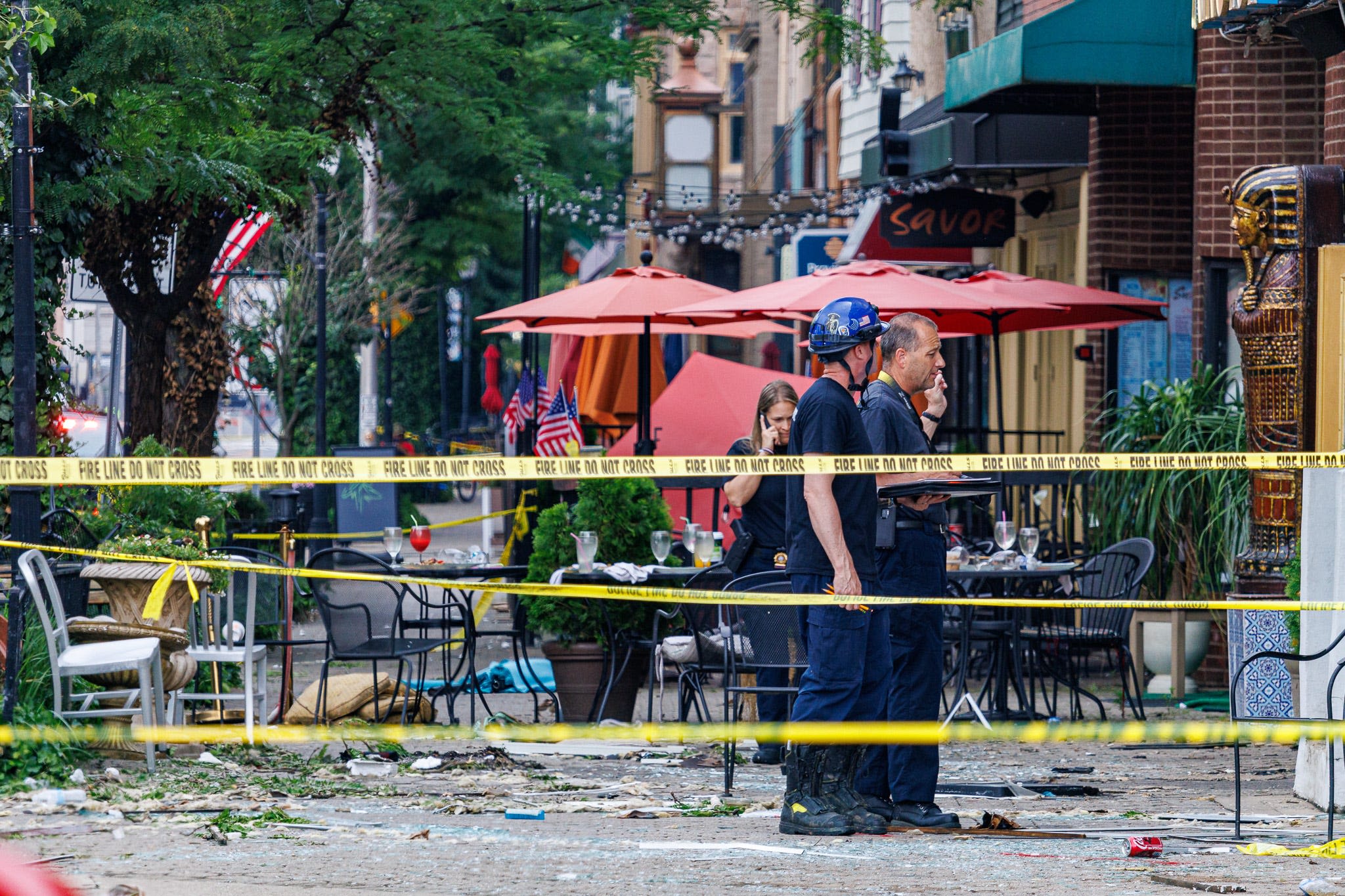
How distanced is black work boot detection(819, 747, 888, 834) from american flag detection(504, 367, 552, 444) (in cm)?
1011

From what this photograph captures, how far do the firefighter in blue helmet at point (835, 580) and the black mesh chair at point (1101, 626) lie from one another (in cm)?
332

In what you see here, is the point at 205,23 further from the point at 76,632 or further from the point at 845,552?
the point at 845,552

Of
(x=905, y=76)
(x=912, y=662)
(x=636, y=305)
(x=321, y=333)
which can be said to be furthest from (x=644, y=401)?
(x=321, y=333)

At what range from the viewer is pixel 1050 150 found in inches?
615

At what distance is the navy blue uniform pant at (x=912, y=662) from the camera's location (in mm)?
7188

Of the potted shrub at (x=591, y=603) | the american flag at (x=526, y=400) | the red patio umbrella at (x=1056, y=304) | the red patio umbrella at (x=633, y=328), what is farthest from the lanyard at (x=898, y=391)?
the american flag at (x=526, y=400)

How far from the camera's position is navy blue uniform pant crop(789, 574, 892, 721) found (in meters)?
6.81

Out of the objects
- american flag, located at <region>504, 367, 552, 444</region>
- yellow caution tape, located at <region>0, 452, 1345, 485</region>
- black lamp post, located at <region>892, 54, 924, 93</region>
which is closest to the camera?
yellow caution tape, located at <region>0, 452, 1345, 485</region>

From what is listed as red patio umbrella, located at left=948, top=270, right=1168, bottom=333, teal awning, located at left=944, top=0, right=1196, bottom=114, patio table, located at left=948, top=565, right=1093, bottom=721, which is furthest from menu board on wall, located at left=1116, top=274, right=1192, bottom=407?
patio table, located at left=948, top=565, right=1093, bottom=721

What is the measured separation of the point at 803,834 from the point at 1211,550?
18.2ft

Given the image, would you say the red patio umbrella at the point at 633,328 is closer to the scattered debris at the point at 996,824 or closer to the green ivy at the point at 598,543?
the green ivy at the point at 598,543

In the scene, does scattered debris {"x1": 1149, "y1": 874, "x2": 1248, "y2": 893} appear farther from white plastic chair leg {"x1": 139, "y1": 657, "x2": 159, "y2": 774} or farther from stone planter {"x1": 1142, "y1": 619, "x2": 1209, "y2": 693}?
stone planter {"x1": 1142, "y1": 619, "x2": 1209, "y2": 693}

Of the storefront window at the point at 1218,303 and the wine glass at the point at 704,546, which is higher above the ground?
the storefront window at the point at 1218,303

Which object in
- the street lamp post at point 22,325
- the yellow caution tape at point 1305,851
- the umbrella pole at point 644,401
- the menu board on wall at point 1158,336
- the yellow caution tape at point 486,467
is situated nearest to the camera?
the yellow caution tape at point 1305,851
